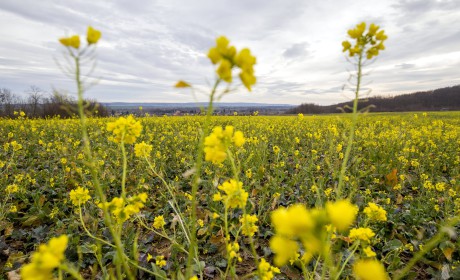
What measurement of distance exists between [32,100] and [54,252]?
1306 inches

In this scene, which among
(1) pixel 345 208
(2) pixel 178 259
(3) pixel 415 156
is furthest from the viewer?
(3) pixel 415 156

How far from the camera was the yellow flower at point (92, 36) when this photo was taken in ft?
3.51

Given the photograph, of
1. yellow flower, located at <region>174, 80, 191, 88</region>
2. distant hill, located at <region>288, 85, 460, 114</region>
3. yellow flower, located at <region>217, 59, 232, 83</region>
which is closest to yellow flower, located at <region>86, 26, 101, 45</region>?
yellow flower, located at <region>174, 80, 191, 88</region>

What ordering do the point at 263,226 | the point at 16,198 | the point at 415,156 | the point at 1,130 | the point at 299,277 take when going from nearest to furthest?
the point at 299,277 → the point at 263,226 → the point at 16,198 → the point at 415,156 → the point at 1,130

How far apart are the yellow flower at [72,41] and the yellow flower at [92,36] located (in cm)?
4

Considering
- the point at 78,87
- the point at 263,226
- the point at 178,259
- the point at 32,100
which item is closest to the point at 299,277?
the point at 263,226

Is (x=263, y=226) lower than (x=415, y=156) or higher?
lower

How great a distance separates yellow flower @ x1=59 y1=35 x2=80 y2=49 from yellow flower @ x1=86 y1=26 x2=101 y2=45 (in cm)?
4

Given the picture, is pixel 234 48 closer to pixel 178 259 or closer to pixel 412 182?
pixel 178 259

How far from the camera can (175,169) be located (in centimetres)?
553

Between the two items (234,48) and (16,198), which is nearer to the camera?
(234,48)

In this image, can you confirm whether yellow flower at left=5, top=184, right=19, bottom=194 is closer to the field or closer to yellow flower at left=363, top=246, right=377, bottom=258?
the field

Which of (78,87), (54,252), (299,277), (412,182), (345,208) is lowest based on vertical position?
(299,277)

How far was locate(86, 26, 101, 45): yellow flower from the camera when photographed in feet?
3.51
